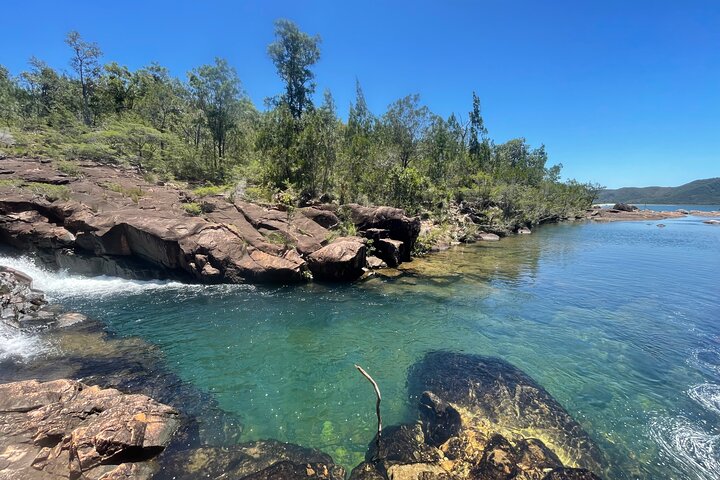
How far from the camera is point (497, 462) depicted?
6.98 meters

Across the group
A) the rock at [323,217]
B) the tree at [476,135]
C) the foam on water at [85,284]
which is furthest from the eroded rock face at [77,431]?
the tree at [476,135]

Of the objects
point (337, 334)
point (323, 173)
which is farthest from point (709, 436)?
point (323, 173)

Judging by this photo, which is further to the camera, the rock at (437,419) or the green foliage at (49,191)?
the green foliage at (49,191)

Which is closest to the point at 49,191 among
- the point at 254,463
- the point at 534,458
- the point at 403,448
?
the point at 254,463

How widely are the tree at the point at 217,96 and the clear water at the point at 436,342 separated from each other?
23429mm

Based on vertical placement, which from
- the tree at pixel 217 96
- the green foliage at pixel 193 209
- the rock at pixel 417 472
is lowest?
the rock at pixel 417 472

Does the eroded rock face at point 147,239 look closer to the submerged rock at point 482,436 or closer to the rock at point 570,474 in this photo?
the submerged rock at point 482,436

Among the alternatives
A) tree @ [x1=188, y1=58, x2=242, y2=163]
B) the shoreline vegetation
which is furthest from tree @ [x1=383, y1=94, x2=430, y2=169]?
tree @ [x1=188, y1=58, x2=242, y2=163]

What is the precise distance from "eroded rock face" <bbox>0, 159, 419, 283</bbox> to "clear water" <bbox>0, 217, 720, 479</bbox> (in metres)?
1.16

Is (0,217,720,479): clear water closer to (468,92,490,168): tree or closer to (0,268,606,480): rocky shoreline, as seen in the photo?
(0,268,606,480): rocky shoreline

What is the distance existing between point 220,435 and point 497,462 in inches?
256

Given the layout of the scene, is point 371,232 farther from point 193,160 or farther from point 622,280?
point 193,160

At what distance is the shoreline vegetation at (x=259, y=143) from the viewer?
105 ft

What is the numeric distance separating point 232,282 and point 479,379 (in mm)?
14595
